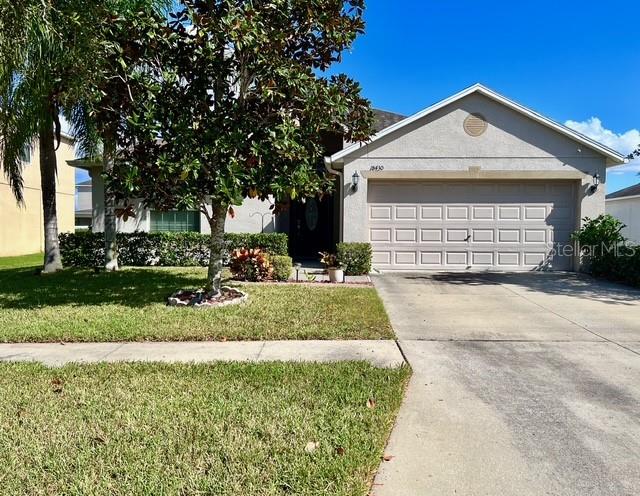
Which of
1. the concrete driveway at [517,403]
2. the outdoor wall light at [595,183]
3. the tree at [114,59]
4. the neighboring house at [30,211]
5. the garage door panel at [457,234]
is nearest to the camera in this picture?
the concrete driveway at [517,403]

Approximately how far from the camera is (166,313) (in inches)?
290

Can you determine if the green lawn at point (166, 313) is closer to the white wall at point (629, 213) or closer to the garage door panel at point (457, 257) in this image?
the garage door panel at point (457, 257)

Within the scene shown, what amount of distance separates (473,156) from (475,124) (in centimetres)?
89

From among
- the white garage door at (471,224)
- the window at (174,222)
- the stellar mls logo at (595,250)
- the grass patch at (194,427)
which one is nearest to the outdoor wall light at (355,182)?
the white garage door at (471,224)

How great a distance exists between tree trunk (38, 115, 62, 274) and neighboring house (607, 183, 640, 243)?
2484cm

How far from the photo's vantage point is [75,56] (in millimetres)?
6711

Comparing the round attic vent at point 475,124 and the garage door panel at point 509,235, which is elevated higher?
the round attic vent at point 475,124

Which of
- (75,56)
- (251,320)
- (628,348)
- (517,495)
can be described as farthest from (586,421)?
(75,56)

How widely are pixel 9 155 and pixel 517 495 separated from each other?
13.0 meters

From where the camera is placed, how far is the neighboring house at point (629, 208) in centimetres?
2312

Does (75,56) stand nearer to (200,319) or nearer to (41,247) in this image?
(200,319)

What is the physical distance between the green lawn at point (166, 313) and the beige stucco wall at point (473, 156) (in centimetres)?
417

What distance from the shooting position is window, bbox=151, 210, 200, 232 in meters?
15.2

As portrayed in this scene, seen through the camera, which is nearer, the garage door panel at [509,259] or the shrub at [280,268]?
the shrub at [280,268]
